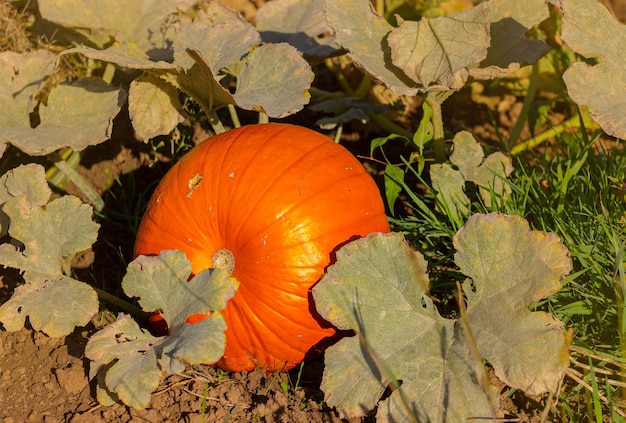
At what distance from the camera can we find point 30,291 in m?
2.53

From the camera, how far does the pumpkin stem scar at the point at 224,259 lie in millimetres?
2506

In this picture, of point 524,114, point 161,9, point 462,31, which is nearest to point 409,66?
point 462,31

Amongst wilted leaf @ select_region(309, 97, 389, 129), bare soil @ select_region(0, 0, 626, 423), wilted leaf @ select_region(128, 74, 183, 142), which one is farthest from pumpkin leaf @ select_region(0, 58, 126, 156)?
wilted leaf @ select_region(309, 97, 389, 129)

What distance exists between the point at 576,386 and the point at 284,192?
1093 millimetres

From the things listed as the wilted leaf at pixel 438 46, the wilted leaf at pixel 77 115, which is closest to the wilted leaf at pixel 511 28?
the wilted leaf at pixel 438 46

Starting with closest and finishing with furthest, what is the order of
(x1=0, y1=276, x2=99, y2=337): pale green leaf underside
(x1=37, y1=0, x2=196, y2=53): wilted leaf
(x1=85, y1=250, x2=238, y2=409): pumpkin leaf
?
(x1=85, y1=250, x2=238, y2=409): pumpkin leaf → (x1=0, y1=276, x2=99, y2=337): pale green leaf underside → (x1=37, y1=0, x2=196, y2=53): wilted leaf

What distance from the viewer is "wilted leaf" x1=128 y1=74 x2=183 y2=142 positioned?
2.84 metres

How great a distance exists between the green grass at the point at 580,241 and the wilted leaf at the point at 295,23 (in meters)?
0.75

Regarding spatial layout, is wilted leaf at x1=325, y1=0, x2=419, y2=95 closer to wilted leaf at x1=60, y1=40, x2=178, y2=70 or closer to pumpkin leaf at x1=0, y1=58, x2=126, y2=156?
wilted leaf at x1=60, y1=40, x2=178, y2=70

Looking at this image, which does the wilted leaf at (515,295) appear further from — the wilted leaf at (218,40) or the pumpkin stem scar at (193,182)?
the wilted leaf at (218,40)

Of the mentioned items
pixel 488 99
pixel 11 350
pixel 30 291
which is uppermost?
pixel 30 291

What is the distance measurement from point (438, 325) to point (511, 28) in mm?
1229

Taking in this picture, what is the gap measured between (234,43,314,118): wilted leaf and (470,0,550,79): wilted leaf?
0.71 m

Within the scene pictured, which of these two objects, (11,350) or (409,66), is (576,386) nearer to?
(409,66)
